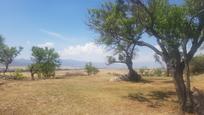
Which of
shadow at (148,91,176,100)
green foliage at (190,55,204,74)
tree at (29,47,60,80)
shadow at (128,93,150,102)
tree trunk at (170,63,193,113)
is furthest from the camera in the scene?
green foliage at (190,55,204,74)

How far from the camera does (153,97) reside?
29.6 meters

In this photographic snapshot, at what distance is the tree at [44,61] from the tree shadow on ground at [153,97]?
107 feet

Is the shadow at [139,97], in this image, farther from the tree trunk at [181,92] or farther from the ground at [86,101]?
the tree trunk at [181,92]

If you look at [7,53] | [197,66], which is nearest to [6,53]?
[7,53]

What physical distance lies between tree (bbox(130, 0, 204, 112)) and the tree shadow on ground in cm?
294

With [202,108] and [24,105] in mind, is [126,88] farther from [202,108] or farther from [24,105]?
[24,105]

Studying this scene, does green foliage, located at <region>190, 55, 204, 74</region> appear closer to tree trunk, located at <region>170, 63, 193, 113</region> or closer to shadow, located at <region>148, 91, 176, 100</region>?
shadow, located at <region>148, 91, 176, 100</region>

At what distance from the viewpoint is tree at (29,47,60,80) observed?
5966 centimetres

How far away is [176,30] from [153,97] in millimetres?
6962

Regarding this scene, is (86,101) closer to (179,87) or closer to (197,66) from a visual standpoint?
(179,87)

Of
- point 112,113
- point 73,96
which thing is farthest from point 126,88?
point 112,113

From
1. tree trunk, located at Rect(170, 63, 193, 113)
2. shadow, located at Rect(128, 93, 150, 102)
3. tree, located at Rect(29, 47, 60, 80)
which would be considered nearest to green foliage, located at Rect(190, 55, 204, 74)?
tree, located at Rect(29, 47, 60, 80)

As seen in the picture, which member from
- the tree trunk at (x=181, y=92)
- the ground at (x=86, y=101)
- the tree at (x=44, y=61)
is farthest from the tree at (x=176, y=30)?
the tree at (x=44, y=61)

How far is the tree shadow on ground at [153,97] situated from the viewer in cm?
2765
